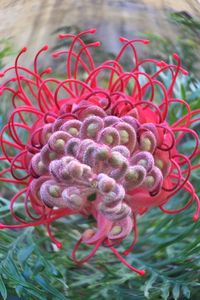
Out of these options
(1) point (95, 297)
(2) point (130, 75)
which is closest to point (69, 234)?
(1) point (95, 297)

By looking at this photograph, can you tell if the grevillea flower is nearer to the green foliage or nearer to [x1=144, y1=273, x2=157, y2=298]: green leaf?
[x1=144, y1=273, x2=157, y2=298]: green leaf

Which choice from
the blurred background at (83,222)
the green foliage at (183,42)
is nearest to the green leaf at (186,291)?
the blurred background at (83,222)

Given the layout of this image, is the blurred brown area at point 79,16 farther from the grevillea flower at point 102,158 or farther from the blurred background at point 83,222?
the grevillea flower at point 102,158

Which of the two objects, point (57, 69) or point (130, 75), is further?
point (57, 69)

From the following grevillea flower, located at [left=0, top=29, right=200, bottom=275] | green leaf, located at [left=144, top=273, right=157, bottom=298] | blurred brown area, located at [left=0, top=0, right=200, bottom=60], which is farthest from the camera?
blurred brown area, located at [left=0, top=0, right=200, bottom=60]

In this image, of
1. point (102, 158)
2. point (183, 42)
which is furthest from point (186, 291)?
point (183, 42)

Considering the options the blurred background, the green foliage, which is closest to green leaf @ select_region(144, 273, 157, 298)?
the blurred background

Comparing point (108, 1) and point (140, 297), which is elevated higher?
point (108, 1)

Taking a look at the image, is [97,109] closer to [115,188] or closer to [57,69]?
[115,188]
